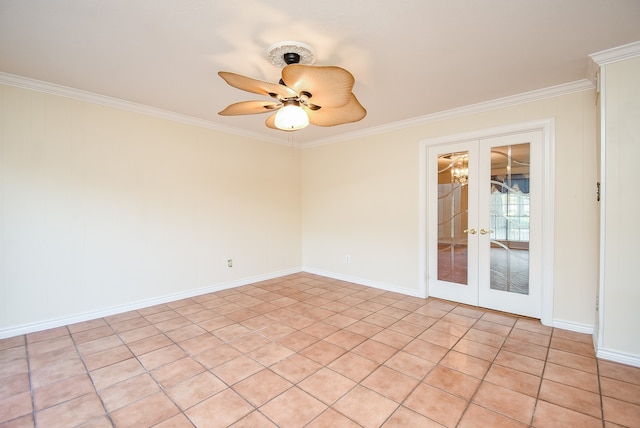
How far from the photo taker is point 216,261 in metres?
4.21

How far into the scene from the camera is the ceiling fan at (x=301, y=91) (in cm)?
170

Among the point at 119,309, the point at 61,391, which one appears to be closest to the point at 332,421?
the point at 61,391

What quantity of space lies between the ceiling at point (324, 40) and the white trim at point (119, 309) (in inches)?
93.6

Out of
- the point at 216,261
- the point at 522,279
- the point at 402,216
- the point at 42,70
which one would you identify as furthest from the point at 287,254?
the point at 42,70

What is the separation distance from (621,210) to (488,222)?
3.99 feet

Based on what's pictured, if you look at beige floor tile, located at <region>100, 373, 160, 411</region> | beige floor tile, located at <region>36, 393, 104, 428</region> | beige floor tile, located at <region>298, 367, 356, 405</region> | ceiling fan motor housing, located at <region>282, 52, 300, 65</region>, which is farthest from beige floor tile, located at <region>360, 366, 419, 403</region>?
ceiling fan motor housing, located at <region>282, 52, 300, 65</region>

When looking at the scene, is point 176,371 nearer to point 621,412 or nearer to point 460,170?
point 621,412

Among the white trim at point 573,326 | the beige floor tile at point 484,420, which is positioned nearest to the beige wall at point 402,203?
the white trim at point 573,326

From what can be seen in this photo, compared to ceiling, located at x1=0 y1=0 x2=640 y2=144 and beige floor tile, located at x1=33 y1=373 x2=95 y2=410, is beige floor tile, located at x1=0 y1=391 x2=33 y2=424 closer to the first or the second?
beige floor tile, located at x1=33 y1=373 x2=95 y2=410

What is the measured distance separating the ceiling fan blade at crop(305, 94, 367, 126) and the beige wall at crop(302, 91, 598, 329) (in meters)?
1.86

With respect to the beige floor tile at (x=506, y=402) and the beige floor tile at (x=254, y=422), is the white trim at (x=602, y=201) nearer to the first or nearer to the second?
the beige floor tile at (x=506, y=402)

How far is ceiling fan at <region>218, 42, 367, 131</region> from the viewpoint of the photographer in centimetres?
170

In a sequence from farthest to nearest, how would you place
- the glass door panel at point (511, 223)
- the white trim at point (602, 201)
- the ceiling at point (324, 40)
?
the glass door panel at point (511, 223), the white trim at point (602, 201), the ceiling at point (324, 40)

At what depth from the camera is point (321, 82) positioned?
1755 mm
